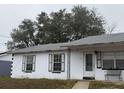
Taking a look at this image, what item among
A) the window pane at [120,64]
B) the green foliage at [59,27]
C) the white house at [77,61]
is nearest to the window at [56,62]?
the white house at [77,61]

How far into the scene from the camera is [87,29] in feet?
149

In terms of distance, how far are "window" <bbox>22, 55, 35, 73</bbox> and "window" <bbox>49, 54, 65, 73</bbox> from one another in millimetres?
2094

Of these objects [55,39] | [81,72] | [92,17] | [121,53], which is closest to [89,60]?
[81,72]

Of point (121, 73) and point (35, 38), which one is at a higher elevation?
point (35, 38)

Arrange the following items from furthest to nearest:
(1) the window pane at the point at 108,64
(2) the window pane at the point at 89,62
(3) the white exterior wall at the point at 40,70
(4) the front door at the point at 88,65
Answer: (3) the white exterior wall at the point at 40,70 → (2) the window pane at the point at 89,62 → (4) the front door at the point at 88,65 → (1) the window pane at the point at 108,64

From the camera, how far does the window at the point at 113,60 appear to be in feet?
64.5

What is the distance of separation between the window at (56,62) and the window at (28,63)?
209 centimetres

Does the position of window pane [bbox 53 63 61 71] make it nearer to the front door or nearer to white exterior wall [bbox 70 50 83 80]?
white exterior wall [bbox 70 50 83 80]

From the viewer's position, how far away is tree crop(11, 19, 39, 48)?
46312mm

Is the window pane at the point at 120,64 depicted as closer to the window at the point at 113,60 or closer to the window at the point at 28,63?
the window at the point at 113,60

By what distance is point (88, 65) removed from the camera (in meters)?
21.4

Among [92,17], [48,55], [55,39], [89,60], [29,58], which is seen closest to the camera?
[89,60]

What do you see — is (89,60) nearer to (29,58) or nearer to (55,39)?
(29,58)

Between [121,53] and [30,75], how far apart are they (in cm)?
861
